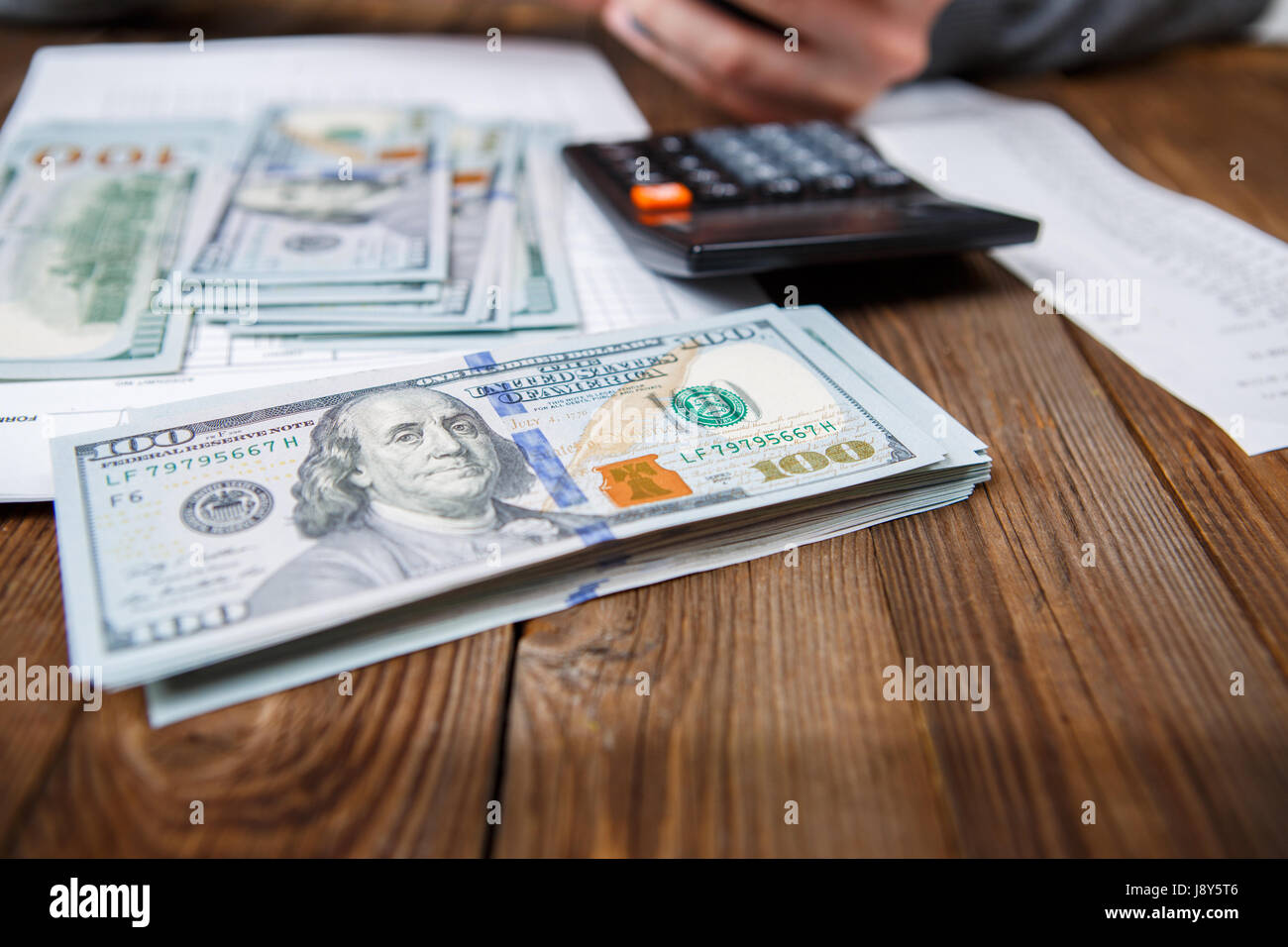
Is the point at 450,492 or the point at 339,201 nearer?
the point at 450,492

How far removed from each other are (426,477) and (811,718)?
0.52 feet

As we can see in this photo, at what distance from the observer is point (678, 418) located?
0.38 metres

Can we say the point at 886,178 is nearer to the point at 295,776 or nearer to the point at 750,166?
the point at 750,166

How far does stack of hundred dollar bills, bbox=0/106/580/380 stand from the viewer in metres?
0.45

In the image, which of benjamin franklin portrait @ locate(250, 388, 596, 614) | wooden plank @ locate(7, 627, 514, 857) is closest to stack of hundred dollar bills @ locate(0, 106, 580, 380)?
benjamin franklin portrait @ locate(250, 388, 596, 614)

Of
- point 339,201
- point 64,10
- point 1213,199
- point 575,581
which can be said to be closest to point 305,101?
point 339,201

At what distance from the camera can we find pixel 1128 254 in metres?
0.57

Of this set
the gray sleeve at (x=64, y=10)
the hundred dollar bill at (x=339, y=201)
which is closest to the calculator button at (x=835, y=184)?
the hundred dollar bill at (x=339, y=201)

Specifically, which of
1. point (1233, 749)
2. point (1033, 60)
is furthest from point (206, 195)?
point (1033, 60)

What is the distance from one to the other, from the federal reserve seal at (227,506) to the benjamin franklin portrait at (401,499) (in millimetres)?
13

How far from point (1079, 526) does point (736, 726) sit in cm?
17

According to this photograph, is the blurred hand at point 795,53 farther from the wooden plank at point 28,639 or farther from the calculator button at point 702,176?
the wooden plank at point 28,639

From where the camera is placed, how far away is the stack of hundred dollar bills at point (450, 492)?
293mm
